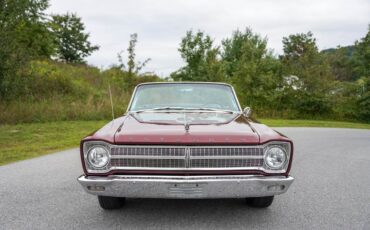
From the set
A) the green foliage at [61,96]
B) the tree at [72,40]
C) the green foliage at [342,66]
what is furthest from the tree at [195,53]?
the green foliage at [342,66]

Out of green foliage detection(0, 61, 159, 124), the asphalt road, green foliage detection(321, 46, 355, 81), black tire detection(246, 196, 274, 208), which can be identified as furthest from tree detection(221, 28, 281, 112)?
green foliage detection(321, 46, 355, 81)

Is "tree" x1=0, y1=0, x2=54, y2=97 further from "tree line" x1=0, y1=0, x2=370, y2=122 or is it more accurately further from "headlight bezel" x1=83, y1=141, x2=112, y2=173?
"headlight bezel" x1=83, y1=141, x2=112, y2=173

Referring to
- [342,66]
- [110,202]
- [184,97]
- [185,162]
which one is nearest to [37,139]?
A: [184,97]

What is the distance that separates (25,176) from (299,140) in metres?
8.13

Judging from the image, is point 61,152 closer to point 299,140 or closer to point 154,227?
point 154,227

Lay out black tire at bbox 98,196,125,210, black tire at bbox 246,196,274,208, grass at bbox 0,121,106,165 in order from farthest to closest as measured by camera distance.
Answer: grass at bbox 0,121,106,165, black tire at bbox 246,196,274,208, black tire at bbox 98,196,125,210

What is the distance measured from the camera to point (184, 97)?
511 centimetres

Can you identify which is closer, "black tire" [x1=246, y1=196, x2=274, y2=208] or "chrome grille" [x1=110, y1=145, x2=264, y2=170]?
"chrome grille" [x1=110, y1=145, x2=264, y2=170]

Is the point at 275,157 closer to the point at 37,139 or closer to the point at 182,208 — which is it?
the point at 182,208

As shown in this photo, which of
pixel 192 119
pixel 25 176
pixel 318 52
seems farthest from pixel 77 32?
pixel 192 119

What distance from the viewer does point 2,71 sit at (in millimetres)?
12586

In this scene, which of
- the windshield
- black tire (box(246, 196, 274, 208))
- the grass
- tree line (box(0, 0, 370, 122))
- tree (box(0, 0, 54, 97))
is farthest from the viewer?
tree line (box(0, 0, 370, 122))

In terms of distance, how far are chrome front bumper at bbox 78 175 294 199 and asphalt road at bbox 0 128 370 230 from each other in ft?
1.46

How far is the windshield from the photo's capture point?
4.97 metres
